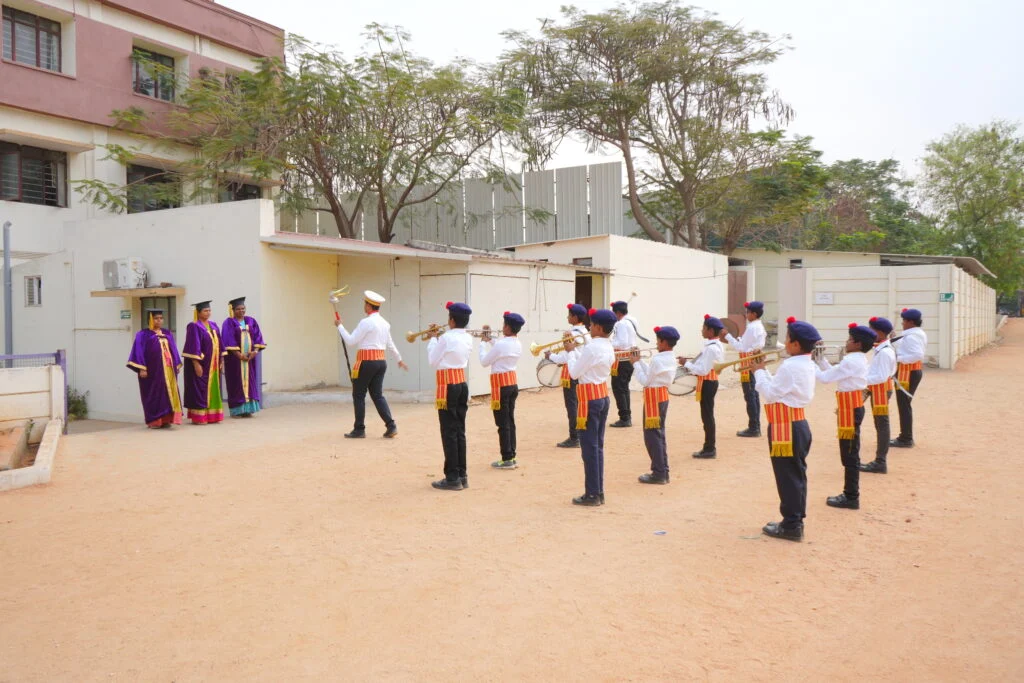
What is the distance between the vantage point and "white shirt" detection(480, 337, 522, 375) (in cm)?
777

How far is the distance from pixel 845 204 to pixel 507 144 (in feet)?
73.3

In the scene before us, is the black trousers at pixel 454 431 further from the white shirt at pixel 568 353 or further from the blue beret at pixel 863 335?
the blue beret at pixel 863 335

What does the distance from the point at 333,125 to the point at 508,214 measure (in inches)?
244

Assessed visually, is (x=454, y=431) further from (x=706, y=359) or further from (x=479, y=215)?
(x=479, y=215)

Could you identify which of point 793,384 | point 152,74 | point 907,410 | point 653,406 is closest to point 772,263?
point 907,410

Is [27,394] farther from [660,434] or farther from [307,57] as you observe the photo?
[307,57]

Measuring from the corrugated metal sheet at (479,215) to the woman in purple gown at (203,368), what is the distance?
41.5ft

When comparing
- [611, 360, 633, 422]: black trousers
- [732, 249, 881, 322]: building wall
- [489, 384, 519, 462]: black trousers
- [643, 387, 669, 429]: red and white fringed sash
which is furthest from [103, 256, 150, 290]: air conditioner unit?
[732, 249, 881, 322]: building wall

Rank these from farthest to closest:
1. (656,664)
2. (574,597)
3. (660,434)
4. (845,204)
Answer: (845,204), (660,434), (574,597), (656,664)

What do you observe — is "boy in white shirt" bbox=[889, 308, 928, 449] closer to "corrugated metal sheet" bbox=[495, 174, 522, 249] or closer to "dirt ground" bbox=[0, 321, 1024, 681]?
"dirt ground" bbox=[0, 321, 1024, 681]

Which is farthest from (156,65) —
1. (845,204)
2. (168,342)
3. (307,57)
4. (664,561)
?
(845,204)

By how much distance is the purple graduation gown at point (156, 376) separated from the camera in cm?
1016

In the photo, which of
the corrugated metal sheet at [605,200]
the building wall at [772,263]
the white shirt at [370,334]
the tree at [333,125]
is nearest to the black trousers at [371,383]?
the white shirt at [370,334]

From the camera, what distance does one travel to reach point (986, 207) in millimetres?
33344
